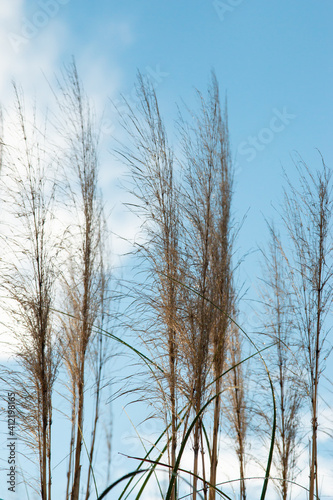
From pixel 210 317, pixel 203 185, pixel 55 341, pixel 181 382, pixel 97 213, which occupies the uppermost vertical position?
pixel 97 213

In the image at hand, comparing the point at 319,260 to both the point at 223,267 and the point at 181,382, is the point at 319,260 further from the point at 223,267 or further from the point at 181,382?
the point at 181,382

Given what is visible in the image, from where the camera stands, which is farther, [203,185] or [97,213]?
[97,213]

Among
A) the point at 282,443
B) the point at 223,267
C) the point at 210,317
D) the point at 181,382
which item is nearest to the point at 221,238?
the point at 223,267

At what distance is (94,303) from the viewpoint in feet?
16.2

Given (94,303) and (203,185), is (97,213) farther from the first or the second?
(203,185)

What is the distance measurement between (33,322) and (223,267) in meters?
1.60

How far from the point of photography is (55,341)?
455 cm

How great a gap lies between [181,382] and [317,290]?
1661 millimetres

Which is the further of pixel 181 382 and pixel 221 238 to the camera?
pixel 221 238

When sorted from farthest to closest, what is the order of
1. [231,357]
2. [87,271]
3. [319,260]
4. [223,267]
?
1. [231,357]
2. [87,271]
3. [319,260]
4. [223,267]

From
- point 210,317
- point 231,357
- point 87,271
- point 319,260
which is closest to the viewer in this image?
point 210,317

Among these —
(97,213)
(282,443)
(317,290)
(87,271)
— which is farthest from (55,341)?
(282,443)

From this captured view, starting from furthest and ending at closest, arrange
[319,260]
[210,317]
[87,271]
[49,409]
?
[87,271], [319,260], [49,409], [210,317]

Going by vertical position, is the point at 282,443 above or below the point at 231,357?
below
